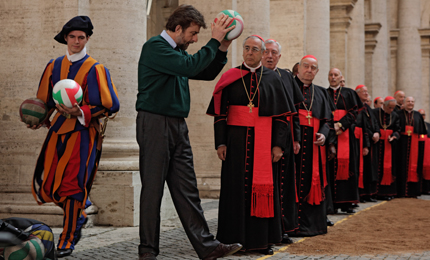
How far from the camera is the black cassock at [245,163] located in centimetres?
585

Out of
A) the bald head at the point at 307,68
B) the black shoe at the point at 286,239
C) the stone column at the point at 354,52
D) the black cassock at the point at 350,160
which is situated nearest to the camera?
the black shoe at the point at 286,239

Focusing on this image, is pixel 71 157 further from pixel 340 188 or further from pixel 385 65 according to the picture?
pixel 385 65

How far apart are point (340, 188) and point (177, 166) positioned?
5.30m

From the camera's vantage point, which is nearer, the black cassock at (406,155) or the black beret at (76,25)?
the black beret at (76,25)

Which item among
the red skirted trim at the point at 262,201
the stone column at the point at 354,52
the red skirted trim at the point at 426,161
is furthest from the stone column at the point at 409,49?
the red skirted trim at the point at 262,201

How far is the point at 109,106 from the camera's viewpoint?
18.1 ft

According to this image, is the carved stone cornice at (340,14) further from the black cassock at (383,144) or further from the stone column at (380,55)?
the stone column at (380,55)

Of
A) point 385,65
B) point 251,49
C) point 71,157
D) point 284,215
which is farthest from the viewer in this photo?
point 385,65

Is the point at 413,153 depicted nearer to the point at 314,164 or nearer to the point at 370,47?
the point at 314,164

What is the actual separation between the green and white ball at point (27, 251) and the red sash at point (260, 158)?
2.51 metres

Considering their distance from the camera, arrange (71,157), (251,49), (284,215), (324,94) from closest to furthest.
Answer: (71,157) < (251,49) < (284,215) < (324,94)

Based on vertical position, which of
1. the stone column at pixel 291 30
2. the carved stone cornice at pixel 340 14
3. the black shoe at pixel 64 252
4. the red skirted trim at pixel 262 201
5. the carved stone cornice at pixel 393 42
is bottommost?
the black shoe at pixel 64 252

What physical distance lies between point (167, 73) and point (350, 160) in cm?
602

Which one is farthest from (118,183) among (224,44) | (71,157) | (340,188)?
(340,188)
